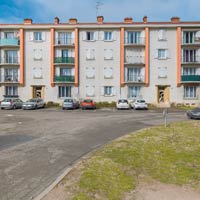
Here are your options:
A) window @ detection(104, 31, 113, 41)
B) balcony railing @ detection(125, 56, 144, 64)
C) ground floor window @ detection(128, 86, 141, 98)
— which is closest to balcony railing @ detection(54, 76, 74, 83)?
window @ detection(104, 31, 113, 41)

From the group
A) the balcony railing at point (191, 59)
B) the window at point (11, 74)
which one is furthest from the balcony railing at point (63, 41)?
the balcony railing at point (191, 59)

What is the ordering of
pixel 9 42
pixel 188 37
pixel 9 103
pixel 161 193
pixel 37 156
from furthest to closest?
pixel 9 42, pixel 188 37, pixel 9 103, pixel 37 156, pixel 161 193

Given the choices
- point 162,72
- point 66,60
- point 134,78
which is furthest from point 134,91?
point 66,60

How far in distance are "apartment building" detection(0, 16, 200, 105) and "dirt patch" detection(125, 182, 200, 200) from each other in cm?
3151

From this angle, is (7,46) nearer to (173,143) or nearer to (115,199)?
(173,143)

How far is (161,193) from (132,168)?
4.49 ft

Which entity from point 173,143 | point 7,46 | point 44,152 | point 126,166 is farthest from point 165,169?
point 7,46

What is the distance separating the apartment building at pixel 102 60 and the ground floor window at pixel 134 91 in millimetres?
160

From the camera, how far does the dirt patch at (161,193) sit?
500cm

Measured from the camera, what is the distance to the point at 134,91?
36938 mm

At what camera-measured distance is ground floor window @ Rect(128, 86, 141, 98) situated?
121 feet

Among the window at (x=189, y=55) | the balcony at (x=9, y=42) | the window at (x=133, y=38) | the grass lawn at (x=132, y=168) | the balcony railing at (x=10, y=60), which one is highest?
the window at (x=133, y=38)

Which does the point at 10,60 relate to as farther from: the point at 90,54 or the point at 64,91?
the point at 90,54

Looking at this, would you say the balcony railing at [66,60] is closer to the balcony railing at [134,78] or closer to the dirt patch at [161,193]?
the balcony railing at [134,78]
